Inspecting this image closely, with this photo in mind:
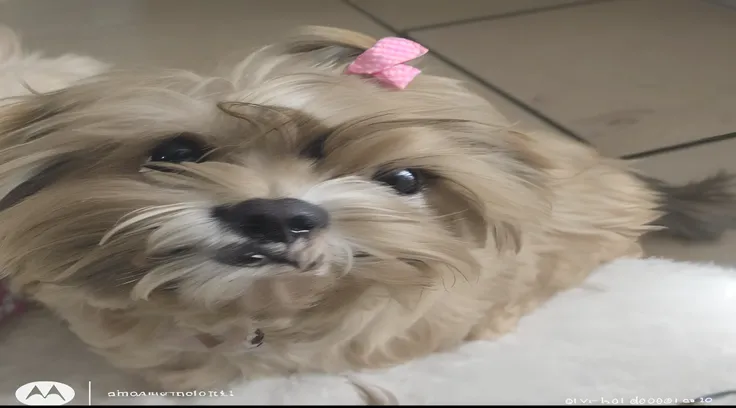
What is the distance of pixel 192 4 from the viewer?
195cm

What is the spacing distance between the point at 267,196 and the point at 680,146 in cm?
84

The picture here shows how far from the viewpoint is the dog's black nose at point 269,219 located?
0.55m

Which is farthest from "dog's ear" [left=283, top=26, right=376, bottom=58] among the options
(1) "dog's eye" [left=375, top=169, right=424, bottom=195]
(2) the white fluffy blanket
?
(2) the white fluffy blanket

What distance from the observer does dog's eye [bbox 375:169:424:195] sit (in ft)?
2.08

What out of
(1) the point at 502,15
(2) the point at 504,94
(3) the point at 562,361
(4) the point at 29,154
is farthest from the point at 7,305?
(1) the point at 502,15

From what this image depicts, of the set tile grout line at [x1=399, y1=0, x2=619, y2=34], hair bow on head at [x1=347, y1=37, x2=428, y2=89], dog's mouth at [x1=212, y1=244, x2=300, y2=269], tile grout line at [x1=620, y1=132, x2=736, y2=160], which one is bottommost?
dog's mouth at [x1=212, y1=244, x2=300, y2=269]

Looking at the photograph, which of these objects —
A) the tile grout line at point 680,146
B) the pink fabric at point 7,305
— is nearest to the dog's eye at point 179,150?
the pink fabric at point 7,305

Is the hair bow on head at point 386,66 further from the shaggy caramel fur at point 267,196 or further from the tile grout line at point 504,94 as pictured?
the tile grout line at point 504,94

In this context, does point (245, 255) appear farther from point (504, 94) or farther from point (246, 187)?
point (504, 94)

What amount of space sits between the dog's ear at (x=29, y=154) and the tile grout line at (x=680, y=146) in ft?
2.60

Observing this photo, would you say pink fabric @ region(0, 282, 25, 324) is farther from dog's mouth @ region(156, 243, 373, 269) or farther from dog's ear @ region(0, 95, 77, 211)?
dog's mouth @ region(156, 243, 373, 269)

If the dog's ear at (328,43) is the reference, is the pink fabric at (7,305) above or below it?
below

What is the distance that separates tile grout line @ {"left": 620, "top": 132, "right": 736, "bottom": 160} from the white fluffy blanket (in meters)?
0.33

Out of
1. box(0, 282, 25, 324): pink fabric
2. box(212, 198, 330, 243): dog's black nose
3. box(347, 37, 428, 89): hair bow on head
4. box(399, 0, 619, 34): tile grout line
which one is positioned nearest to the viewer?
box(212, 198, 330, 243): dog's black nose
